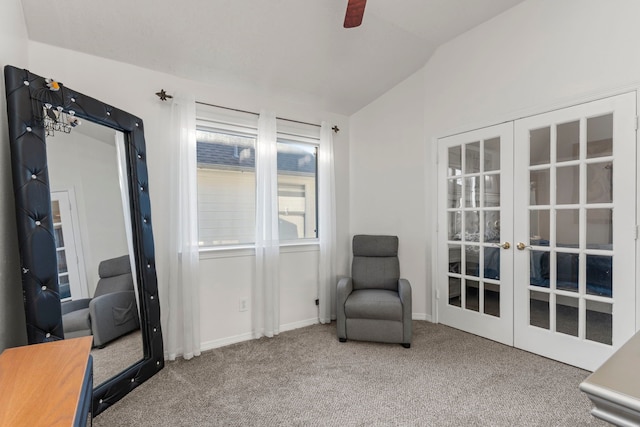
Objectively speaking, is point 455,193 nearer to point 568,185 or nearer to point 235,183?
point 568,185

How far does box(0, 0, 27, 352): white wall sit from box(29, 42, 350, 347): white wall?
43 cm

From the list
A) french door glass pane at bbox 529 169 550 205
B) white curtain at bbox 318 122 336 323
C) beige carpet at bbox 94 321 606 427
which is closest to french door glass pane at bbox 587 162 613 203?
french door glass pane at bbox 529 169 550 205

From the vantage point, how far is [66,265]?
5.73 feet

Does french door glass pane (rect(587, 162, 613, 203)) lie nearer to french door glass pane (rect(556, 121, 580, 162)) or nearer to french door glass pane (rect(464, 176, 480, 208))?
french door glass pane (rect(556, 121, 580, 162))

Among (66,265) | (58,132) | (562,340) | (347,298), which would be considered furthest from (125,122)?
(562,340)

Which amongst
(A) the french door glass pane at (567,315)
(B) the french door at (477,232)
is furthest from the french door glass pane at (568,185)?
(A) the french door glass pane at (567,315)

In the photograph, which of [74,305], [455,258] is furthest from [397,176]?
[74,305]

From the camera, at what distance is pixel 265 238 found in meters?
2.99

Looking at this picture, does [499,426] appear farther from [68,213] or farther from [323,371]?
[68,213]

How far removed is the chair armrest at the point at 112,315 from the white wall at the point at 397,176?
8.14 feet

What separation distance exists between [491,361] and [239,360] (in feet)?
6.85

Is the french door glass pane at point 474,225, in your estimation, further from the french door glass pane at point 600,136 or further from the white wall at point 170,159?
the white wall at point 170,159

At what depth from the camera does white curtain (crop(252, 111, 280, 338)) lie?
2.98 m

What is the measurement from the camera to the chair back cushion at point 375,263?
3238 millimetres
